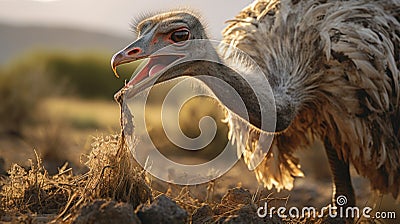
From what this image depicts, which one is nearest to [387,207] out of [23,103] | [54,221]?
[54,221]

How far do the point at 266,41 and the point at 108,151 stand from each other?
1905 millimetres

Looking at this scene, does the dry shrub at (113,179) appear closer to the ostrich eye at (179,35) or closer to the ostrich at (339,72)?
the ostrich eye at (179,35)

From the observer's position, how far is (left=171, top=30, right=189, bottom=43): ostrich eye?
4.79 m

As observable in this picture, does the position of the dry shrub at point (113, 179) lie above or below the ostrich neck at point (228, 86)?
below

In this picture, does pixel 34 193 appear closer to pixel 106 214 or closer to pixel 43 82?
pixel 106 214

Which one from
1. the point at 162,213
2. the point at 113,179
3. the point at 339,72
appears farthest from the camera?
the point at 339,72

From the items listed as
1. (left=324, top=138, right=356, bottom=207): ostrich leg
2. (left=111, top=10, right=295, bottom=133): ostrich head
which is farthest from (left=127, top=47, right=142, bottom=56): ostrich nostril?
(left=324, top=138, right=356, bottom=207): ostrich leg

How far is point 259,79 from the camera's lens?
5.21 m

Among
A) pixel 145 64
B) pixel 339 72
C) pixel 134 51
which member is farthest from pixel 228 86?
pixel 339 72

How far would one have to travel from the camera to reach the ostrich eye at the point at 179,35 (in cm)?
479

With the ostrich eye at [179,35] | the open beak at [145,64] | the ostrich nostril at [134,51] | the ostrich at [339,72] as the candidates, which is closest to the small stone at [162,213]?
the open beak at [145,64]

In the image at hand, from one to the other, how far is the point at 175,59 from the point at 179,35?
0.16 m

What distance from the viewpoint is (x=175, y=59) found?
4773 mm

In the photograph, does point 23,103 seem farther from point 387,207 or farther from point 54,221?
point 54,221
